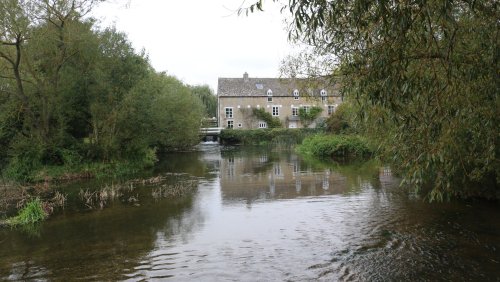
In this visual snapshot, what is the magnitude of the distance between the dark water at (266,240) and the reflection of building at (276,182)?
0.29m

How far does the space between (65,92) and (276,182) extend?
13483 mm

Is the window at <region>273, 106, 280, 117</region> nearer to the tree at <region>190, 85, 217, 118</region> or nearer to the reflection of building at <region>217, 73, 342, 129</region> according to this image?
the reflection of building at <region>217, 73, 342, 129</region>

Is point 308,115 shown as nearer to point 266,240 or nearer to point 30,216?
point 30,216

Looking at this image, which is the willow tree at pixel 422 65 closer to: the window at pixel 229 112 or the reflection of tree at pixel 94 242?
the reflection of tree at pixel 94 242

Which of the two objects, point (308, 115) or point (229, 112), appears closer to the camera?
point (308, 115)

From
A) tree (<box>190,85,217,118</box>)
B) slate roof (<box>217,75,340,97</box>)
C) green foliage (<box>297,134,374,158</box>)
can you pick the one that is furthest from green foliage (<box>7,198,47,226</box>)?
tree (<box>190,85,217,118</box>)

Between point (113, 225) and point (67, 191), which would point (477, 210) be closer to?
point (113, 225)

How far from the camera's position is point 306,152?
1594 inches

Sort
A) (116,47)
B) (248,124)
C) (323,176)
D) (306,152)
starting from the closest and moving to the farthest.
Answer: (323,176) → (116,47) → (306,152) → (248,124)

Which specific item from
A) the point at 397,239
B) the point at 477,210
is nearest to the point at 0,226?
the point at 397,239

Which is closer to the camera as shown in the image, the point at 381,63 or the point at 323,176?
the point at 381,63

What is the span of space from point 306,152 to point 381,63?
3509cm

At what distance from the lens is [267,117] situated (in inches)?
2495

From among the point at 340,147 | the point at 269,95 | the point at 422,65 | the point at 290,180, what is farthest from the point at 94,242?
the point at 269,95
